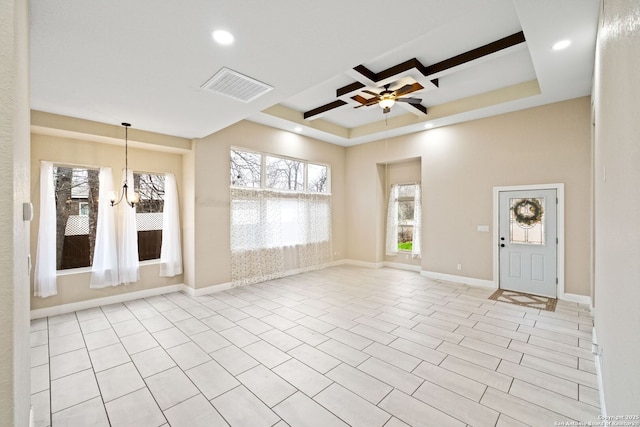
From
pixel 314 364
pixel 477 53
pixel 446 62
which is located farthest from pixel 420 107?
pixel 314 364

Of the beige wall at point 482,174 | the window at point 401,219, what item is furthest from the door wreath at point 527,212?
the window at point 401,219

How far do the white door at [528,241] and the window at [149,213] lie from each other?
6.41 meters

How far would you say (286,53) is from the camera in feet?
8.08

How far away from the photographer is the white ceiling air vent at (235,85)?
283 cm

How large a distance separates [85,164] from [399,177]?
6.43 meters

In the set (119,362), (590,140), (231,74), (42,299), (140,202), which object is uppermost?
(231,74)

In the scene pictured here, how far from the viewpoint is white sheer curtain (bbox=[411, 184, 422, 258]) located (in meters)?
6.54

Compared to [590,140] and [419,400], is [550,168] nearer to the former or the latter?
[590,140]

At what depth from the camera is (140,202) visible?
16.1ft

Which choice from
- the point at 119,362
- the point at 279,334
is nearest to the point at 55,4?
the point at 119,362

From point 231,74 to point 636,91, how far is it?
2.91m

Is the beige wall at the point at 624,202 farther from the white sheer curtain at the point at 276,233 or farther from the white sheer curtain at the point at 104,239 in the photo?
the white sheer curtain at the point at 104,239

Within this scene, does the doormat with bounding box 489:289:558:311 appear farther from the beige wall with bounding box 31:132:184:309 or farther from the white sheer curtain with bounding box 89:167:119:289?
the white sheer curtain with bounding box 89:167:119:289

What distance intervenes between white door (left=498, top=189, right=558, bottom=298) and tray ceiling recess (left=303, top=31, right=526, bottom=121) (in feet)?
8.77
